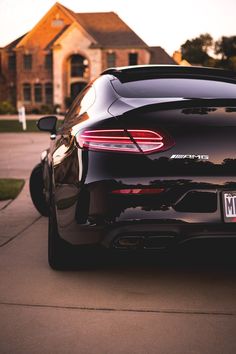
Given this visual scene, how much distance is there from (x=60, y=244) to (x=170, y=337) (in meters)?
1.21

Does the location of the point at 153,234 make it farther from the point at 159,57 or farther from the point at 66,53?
the point at 159,57

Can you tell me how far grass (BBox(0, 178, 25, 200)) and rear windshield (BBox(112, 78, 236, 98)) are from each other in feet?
12.1

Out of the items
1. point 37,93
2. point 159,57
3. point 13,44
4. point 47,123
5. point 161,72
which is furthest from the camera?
point 13,44

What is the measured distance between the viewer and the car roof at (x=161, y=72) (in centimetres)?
433

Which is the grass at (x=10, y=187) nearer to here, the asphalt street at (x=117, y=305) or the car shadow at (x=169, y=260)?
the asphalt street at (x=117, y=305)

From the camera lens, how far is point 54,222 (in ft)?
13.1

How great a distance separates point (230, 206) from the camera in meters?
3.42

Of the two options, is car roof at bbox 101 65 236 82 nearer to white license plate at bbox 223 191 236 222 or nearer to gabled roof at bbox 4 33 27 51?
white license plate at bbox 223 191 236 222

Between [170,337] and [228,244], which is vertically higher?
[228,244]

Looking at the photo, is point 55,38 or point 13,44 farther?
point 13,44

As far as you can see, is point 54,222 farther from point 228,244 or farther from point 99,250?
point 228,244

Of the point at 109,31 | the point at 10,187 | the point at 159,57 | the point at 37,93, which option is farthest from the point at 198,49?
the point at 10,187

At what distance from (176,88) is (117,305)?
158 cm

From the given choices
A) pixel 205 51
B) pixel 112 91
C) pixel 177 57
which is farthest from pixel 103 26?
pixel 112 91
